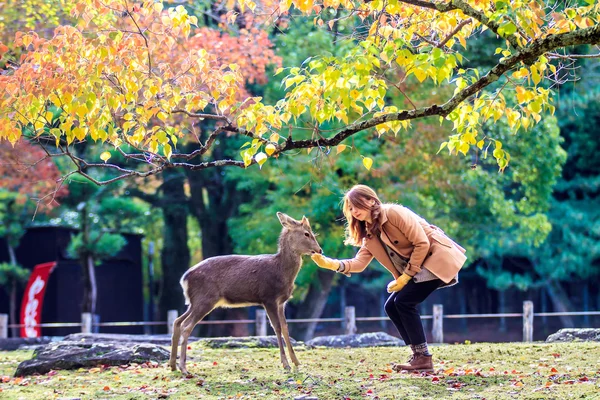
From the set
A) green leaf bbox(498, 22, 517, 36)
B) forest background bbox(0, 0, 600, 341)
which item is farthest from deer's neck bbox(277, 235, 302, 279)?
forest background bbox(0, 0, 600, 341)

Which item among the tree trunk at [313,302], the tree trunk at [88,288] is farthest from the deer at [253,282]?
the tree trunk at [88,288]

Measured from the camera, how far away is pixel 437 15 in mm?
8000

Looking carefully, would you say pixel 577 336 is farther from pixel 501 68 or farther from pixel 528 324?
pixel 501 68

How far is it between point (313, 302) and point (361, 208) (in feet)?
51.3

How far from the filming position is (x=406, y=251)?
7.76 meters

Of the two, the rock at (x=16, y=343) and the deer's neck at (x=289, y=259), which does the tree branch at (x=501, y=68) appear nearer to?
the deer's neck at (x=289, y=259)

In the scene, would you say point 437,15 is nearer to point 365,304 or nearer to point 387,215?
point 387,215

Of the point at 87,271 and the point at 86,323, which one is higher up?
the point at 87,271

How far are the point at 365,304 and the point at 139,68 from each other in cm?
2879

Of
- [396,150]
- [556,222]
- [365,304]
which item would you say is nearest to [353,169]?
[396,150]

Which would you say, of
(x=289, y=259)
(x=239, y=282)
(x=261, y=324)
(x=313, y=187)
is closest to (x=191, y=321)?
(x=239, y=282)

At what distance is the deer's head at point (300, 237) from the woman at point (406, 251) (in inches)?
39.2

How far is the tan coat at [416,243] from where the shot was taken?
7.55m

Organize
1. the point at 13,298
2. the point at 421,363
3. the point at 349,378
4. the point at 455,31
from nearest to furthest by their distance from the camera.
A: the point at 455,31 < the point at 421,363 < the point at 349,378 < the point at 13,298
